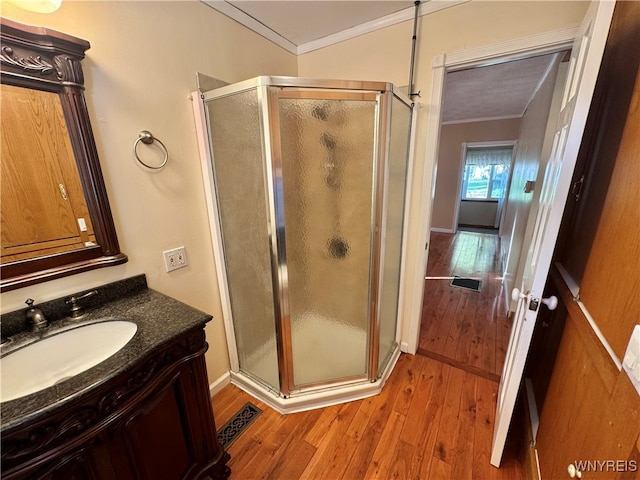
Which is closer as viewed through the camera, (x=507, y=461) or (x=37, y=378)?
(x=37, y=378)

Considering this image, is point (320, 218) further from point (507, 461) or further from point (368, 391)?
point (507, 461)

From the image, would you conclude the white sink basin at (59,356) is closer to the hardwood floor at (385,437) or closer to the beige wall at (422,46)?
the hardwood floor at (385,437)

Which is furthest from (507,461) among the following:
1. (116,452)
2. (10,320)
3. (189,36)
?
(189,36)

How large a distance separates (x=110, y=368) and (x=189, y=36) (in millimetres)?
1539

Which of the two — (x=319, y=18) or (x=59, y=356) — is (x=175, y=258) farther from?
(x=319, y=18)

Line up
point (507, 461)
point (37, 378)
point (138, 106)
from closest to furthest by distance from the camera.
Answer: point (37, 378)
point (138, 106)
point (507, 461)

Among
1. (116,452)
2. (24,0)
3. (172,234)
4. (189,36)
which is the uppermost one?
(189,36)

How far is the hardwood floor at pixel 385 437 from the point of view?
50.6 inches

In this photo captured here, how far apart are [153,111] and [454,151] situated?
5880mm

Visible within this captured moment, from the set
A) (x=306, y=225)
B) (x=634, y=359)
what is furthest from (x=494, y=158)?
(x=634, y=359)

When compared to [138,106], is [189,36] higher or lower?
higher

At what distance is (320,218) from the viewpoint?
1472mm

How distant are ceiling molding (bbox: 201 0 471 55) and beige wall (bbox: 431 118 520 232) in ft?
12.9

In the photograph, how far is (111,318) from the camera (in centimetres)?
106
